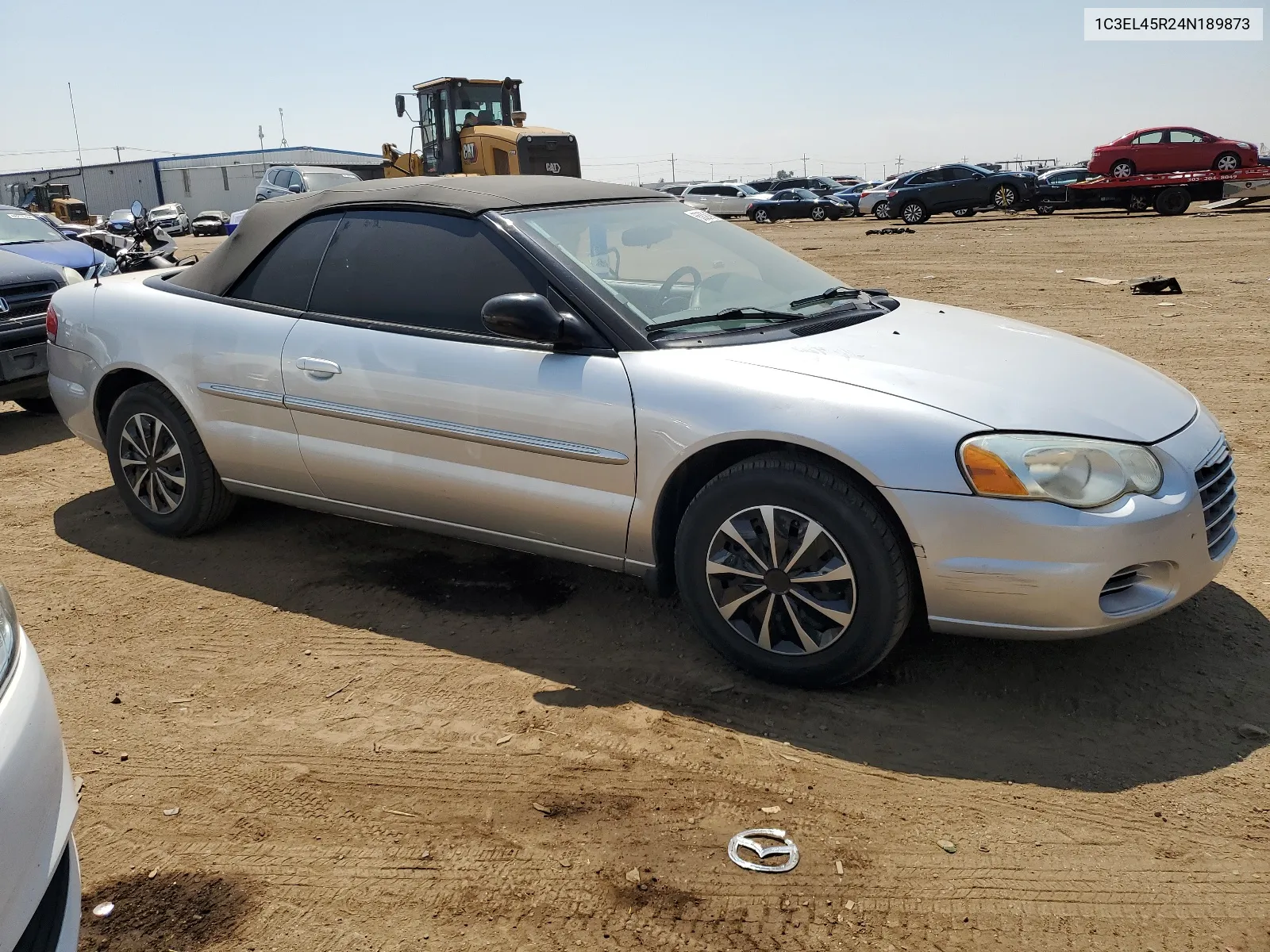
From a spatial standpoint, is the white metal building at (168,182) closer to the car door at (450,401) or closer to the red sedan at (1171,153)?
the red sedan at (1171,153)

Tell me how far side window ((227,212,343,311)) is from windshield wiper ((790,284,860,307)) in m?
1.96

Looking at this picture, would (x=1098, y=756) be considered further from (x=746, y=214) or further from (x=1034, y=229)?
(x=746, y=214)

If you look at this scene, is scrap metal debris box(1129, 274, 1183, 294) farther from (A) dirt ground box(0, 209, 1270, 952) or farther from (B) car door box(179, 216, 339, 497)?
(B) car door box(179, 216, 339, 497)

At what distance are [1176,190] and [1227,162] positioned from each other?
1.53 meters

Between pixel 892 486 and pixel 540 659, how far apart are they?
142 cm

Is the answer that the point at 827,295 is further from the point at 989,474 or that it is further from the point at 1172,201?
the point at 1172,201

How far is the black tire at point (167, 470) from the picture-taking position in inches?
187

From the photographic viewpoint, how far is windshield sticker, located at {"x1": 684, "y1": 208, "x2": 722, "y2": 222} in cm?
469

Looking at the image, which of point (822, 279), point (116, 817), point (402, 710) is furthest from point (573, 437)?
point (116, 817)

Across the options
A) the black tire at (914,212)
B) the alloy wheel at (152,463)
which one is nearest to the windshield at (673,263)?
the alloy wheel at (152,463)

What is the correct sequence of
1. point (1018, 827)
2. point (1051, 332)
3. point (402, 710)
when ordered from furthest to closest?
point (1051, 332), point (402, 710), point (1018, 827)

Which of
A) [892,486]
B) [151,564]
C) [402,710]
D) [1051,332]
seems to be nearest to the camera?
[892,486]

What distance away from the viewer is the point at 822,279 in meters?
4.48

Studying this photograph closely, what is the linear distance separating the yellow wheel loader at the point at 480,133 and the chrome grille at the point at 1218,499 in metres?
17.1
